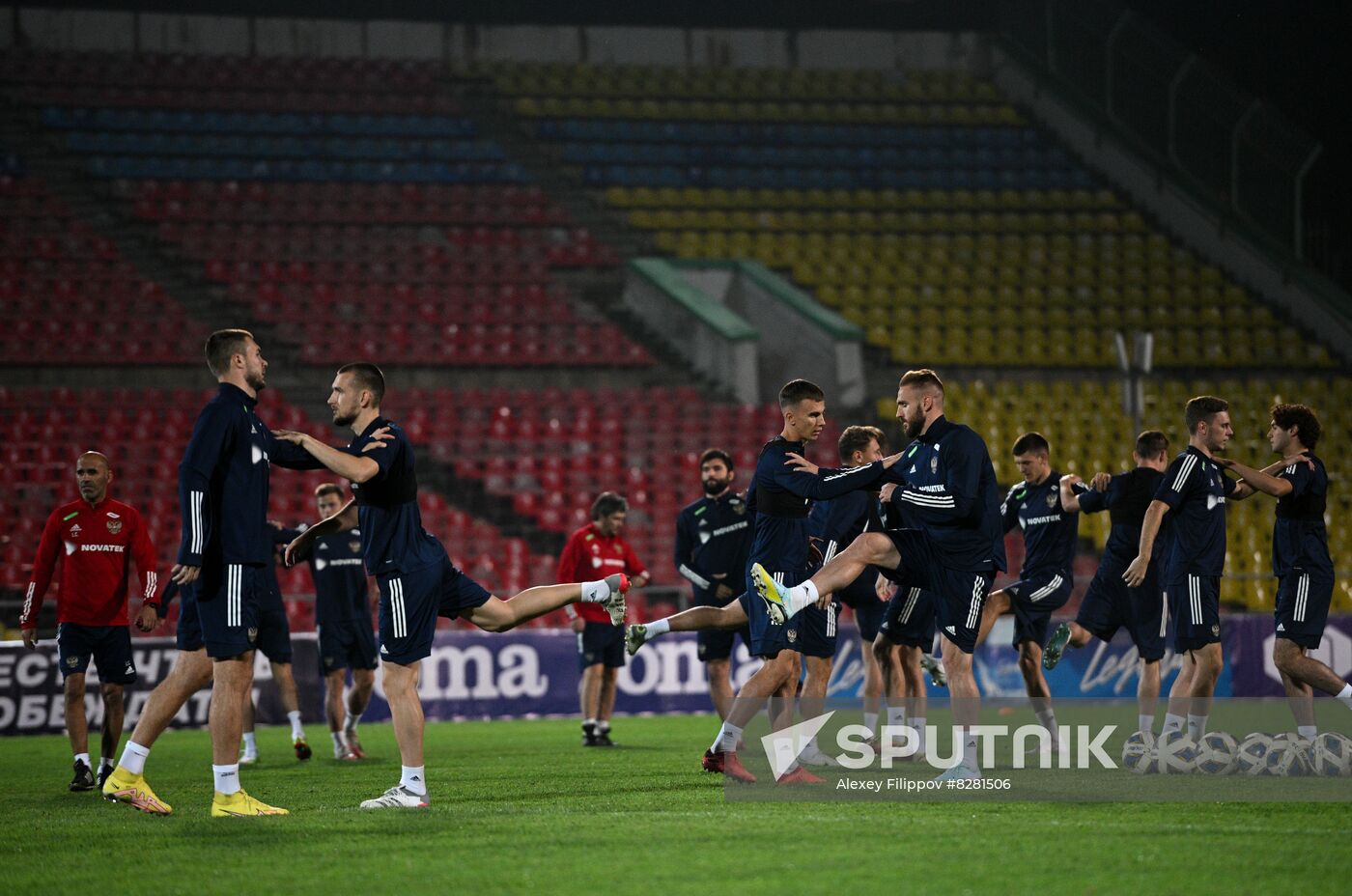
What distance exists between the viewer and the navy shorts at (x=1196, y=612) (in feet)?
35.4

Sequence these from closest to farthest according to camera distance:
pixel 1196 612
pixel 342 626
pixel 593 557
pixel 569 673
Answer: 1. pixel 1196 612
2. pixel 342 626
3. pixel 593 557
4. pixel 569 673

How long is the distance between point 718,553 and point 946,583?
3778 millimetres

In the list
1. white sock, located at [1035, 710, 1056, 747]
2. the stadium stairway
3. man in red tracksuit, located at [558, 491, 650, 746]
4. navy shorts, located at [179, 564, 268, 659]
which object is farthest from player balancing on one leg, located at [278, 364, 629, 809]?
the stadium stairway

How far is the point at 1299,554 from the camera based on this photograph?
10609mm

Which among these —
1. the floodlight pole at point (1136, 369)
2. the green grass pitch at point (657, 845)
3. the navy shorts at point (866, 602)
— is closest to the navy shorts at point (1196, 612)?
the navy shorts at point (866, 602)

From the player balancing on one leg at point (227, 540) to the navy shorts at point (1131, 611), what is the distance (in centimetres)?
653

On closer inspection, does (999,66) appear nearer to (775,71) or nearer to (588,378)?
(775,71)

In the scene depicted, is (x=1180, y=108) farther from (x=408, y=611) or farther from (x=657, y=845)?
(x=657, y=845)

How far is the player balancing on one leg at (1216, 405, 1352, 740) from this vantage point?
34.1ft

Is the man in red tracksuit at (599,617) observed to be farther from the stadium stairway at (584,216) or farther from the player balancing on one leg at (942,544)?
the stadium stairway at (584,216)

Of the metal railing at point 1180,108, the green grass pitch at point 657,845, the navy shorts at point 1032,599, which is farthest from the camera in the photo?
the metal railing at point 1180,108

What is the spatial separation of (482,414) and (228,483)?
53.9 ft

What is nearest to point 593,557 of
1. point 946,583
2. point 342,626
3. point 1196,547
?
point 342,626

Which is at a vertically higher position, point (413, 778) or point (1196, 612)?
point (1196, 612)
